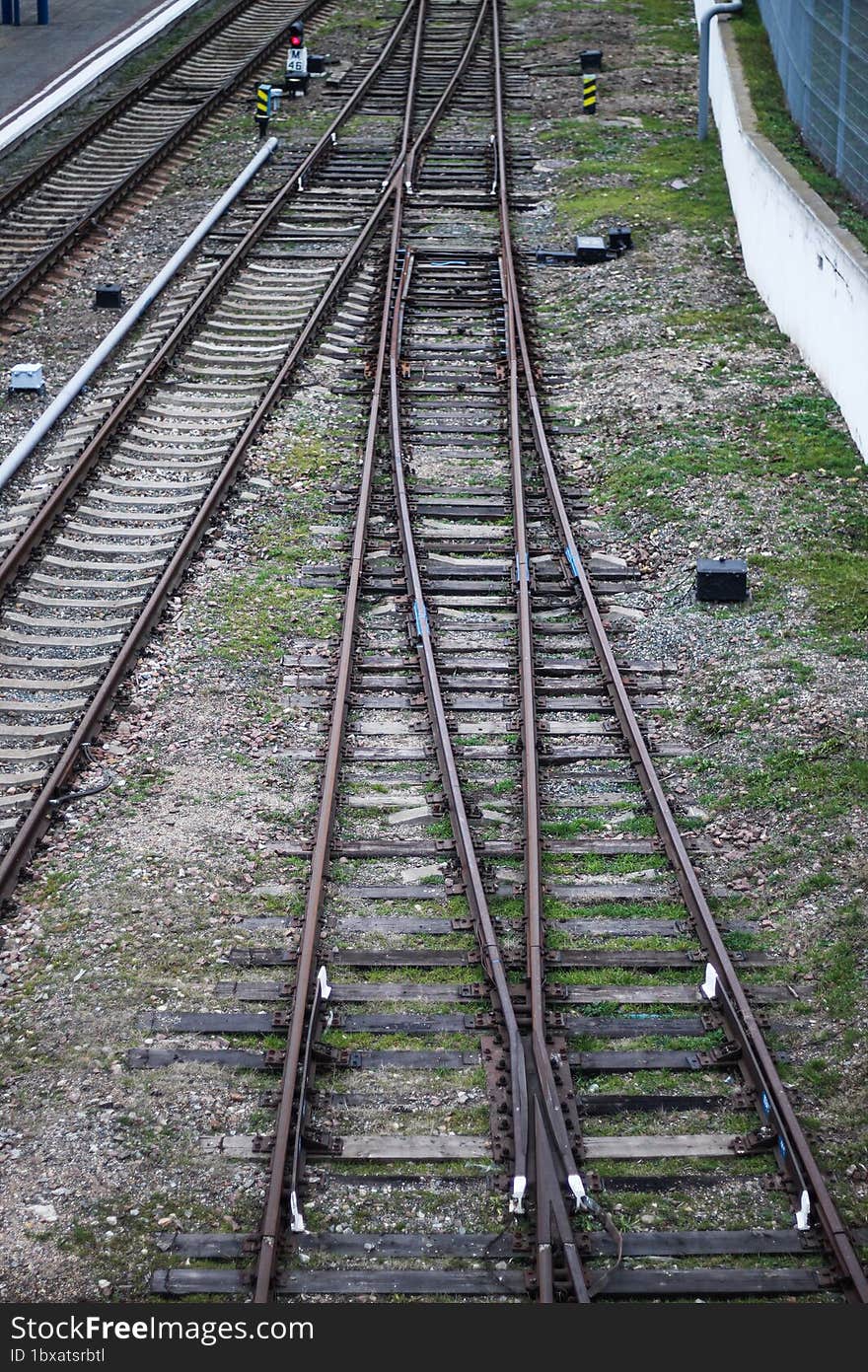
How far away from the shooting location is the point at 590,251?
21.7m

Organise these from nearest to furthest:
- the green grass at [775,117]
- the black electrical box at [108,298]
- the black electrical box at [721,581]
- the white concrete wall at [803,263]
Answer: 1. the black electrical box at [721,581]
2. the white concrete wall at [803,263]
3. the green grass at [775,117]
4. the black electrical box at [108,298]

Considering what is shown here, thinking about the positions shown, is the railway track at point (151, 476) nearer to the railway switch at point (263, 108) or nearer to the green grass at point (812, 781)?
the railway switch at point (263, 108)

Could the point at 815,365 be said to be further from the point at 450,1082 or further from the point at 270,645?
the point at 450,1082

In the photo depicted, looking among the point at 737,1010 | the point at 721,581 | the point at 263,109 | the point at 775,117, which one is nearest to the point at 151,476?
the point at 721,581

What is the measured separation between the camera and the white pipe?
53.0 ft

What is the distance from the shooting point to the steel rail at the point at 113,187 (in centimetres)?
2064

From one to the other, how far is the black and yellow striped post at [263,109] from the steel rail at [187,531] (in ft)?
8.46

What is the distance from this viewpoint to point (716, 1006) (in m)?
8.97

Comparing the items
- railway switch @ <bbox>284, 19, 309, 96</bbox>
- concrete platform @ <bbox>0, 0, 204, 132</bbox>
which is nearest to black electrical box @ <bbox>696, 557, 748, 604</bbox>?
concrete platform @ <bbox>0, 0, 204, 132</bbox>

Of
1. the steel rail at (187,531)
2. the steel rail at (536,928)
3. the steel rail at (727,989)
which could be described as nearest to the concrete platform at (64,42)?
the steel rail at (187,531)

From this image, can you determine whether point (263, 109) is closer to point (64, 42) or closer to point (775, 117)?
point (64, 42)

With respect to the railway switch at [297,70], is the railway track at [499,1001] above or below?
below

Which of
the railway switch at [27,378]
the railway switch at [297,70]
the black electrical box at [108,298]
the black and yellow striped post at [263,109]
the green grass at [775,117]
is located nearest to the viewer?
the railway switch at [27,378]

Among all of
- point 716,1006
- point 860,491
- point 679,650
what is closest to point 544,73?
point 860,491
